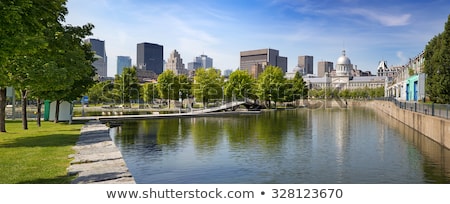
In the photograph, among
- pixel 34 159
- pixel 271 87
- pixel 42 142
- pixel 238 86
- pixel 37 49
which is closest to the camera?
pixel 34 159

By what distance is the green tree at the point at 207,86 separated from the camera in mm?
96000

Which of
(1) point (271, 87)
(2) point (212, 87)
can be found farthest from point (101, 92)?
(1) point (271, 87)

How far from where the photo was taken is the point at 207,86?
9612cm

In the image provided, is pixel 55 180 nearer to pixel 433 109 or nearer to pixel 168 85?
pixel 433 109

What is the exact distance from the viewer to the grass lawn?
14492mm

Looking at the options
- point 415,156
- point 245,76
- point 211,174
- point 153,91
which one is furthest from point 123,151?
point 153,91

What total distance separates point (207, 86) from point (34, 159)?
256ft

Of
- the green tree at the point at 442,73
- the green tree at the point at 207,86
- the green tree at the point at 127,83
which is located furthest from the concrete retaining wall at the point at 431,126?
the green tree at the point at 127,83

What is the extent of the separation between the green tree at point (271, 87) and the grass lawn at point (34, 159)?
81.8m

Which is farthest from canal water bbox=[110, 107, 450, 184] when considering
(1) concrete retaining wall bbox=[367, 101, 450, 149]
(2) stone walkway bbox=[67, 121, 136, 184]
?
(2) stone walkway bbox=[67, 121, 136, 184]

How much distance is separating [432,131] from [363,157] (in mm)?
13671

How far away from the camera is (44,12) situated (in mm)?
20922

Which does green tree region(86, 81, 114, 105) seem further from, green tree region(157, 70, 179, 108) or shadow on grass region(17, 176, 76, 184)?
shadow on grass region(17, 176, 76, 184)
